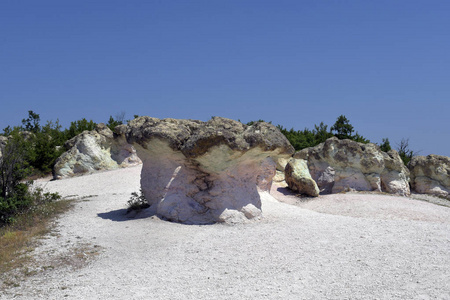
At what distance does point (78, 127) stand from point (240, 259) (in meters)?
22.8

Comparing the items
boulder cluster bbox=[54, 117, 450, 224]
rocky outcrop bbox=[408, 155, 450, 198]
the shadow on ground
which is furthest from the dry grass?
rocky outcrop bbox=[408, 155, 450, 198]

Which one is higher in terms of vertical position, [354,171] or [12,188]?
[354,171]

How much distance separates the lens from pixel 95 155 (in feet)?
68.9

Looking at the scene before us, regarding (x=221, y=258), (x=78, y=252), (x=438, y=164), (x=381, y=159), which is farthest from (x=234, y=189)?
(x=438, y=164)

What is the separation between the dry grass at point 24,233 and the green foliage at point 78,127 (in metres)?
15.6

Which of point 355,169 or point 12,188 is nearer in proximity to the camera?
point 12,188

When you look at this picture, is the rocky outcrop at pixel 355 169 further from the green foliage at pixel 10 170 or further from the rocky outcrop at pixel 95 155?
the green foliage at pixel 10 170

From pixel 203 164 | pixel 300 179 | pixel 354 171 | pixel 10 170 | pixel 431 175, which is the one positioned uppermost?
pixel 431 175

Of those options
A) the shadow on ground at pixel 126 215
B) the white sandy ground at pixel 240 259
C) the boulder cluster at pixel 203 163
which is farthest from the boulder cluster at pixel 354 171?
the shadow on ground at pixel 126 215

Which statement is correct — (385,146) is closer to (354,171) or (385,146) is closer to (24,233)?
(354,171)

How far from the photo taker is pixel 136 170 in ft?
63.1

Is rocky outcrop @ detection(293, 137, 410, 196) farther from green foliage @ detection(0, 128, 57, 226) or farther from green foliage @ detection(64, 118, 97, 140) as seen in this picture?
green foliage @ detection(64, 118, 97, 140)

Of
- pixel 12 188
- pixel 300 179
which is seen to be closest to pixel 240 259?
pixel 12 188

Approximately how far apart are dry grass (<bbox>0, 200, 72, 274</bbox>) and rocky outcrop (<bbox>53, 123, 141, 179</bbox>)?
8800 mm
